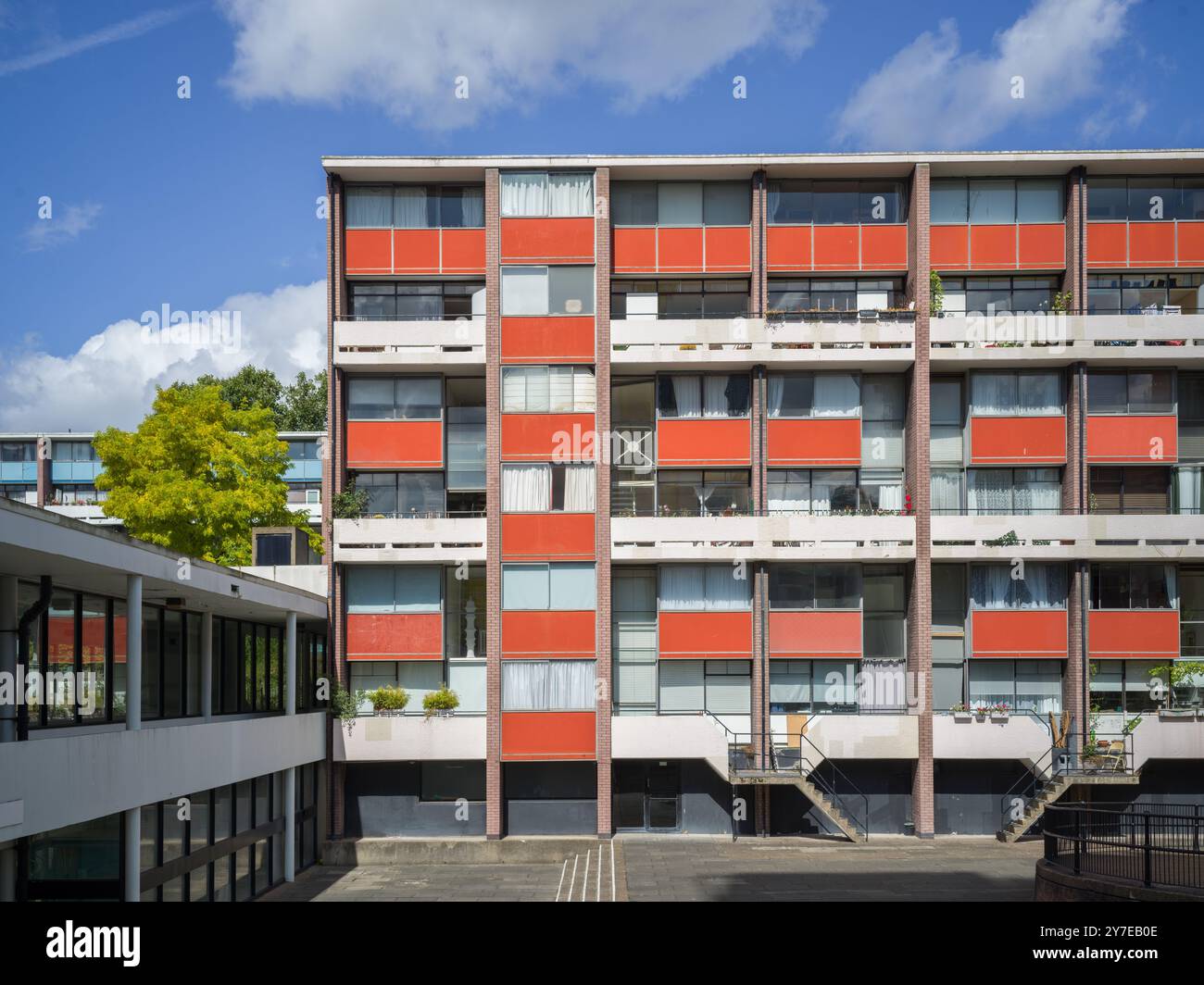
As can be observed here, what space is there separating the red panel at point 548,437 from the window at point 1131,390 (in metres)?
16.1

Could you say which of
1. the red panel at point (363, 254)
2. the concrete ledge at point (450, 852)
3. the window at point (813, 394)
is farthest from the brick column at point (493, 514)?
the window at point (813, 394)

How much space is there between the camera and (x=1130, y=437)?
39375mm

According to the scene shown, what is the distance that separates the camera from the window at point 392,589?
127ft

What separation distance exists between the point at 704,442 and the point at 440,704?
1152cm

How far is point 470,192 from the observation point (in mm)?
39812

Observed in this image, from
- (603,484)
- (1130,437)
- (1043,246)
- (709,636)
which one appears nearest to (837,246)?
(1043,246)

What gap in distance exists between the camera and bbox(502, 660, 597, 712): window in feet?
124

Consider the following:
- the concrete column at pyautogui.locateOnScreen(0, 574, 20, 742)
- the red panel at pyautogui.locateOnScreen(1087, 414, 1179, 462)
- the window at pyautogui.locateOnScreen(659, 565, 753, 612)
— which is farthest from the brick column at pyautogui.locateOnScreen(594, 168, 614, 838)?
the concrete column at pyautogui.locateOnScreen(0, 574, 20, 742)

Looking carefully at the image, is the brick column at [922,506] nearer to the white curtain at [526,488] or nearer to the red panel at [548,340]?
the red panel at [548,340]

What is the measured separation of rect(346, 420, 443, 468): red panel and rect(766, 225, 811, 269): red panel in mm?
11905

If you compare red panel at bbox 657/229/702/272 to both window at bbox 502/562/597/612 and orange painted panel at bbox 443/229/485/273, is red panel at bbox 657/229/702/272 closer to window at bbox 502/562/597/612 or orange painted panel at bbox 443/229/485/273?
orange painted panel at bbox 443/229/485/273

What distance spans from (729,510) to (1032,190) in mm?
14235
